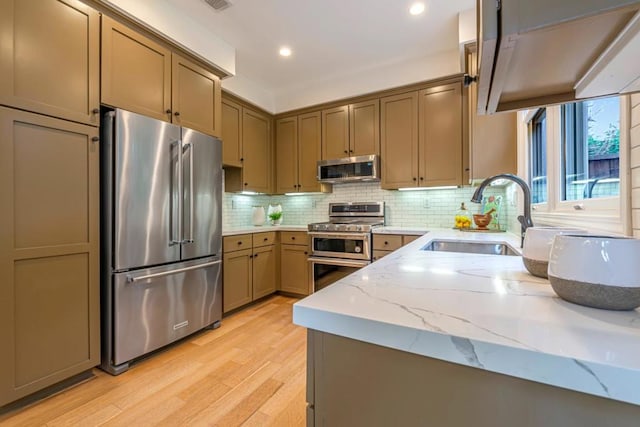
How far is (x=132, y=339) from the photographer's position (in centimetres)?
192

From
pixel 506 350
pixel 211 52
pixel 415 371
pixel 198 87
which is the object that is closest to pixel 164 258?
pixel 198 87

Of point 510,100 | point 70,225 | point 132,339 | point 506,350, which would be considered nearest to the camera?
point 506,350

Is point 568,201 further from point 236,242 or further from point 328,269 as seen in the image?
point 236,242

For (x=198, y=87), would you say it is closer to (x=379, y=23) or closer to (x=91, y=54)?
(x=91, y=54)

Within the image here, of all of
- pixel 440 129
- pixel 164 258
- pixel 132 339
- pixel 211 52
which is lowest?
pixel 132 339

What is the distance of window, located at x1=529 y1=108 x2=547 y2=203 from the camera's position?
1994 mm

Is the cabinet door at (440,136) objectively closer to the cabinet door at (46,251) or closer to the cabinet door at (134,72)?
the cabinet door at (134,72)

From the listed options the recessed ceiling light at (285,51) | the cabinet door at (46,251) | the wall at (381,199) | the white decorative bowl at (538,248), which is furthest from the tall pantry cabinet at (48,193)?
the white decorative bowl at (538,248)

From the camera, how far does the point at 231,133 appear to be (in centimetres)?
321

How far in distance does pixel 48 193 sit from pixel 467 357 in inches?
83.8

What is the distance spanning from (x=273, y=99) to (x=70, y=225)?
2.90 m

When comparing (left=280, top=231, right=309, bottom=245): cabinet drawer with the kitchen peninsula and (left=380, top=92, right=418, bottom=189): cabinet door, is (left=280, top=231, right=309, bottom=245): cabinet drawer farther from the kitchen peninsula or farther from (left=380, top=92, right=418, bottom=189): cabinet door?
the kitchen peninsula

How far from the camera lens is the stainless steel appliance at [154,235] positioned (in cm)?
185

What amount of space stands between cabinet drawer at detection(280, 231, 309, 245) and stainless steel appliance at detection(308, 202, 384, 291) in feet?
0.44
